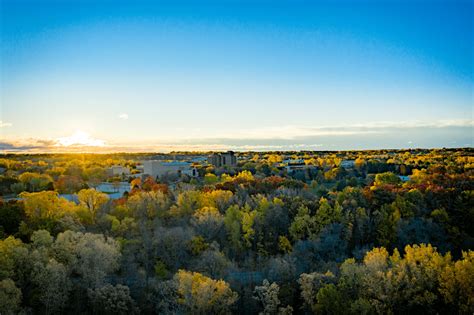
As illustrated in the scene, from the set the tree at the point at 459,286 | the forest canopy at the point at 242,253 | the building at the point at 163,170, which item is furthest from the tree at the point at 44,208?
the building at the point at 163,170

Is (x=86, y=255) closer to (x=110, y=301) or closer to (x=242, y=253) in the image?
(x=110, y=301)

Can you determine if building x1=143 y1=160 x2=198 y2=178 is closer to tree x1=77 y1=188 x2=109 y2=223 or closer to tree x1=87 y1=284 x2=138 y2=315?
tree x1=77 y1=188 x2=109 y2=223

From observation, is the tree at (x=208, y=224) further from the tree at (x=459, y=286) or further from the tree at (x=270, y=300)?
the tree at (x=459, y=286)

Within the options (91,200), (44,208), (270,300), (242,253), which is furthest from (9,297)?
(91,200)

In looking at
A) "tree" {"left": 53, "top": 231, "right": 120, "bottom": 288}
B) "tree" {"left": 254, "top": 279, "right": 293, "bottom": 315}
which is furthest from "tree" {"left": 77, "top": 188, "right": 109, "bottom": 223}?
"tree" {"left": 254, "top": 279, "right": 293, "bottom": 315}

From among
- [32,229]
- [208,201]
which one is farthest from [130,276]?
[208,201]

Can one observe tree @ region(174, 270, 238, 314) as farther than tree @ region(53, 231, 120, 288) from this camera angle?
No

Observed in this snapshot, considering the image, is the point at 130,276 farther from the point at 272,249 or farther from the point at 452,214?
the point at 452,214

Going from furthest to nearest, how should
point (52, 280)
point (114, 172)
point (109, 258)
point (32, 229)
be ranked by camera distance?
point (114, 172) → point (32, 229) → point (109, 258) → point (52, 280)

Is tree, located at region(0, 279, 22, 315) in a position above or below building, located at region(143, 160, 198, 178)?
below
